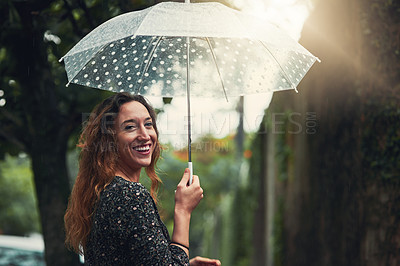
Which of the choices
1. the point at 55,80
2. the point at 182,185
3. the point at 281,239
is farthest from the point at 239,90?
the point at 281,239

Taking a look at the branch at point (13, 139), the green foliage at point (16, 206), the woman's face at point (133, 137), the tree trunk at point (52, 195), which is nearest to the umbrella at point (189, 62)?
the woman's face at point (133, 137)

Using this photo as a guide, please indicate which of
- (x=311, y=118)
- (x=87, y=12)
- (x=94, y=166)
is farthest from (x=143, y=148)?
(x=311, y=118)

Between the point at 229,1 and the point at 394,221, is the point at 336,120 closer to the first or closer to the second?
the point at 394,221

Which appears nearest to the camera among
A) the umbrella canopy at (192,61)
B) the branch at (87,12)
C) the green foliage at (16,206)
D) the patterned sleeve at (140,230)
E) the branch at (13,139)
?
the patterned sleeve at (140,230)

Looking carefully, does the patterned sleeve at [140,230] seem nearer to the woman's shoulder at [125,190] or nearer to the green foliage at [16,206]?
the woman's shoulder at [125,190]

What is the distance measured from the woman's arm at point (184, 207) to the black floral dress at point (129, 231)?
2.8 inches

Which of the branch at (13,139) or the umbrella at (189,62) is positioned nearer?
the umbrella at (189,62)

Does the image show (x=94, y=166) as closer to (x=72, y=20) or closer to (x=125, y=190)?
(x=125, y=190)

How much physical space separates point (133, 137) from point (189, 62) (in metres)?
0.81

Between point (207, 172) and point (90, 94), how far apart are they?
2443 centimetres

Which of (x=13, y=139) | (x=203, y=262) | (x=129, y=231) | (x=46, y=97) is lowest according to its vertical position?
(x=203, y=262)

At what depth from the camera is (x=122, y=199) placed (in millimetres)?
2096

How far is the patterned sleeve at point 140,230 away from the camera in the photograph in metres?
2.04

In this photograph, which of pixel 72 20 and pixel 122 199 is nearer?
pixel 122 199
